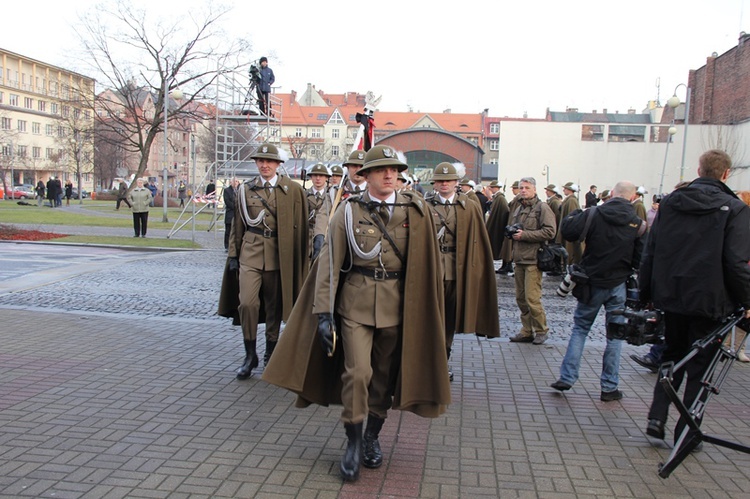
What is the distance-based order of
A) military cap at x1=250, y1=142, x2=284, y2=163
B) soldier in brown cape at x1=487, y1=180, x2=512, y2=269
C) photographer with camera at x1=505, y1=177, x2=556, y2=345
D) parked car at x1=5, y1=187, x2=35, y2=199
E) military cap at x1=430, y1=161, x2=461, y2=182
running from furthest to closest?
parked car at x1=5, y1=187, x2=35, y2=199, soldier in brown cape at x1=487, y1=180, x2=512, y2=269, photographer with camera at x1=505, y1=177, x2=556, y2=345, military cap at x1=430, y1=161, x2=461, y2=182, military cap at x1=250, y1=142, x2=284, y2=163

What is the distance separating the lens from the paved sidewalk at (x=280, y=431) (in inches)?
160

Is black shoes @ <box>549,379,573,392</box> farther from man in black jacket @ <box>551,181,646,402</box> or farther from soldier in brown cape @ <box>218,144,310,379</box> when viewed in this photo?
soldier in brown cape @ <box>218,144,310,379</box>

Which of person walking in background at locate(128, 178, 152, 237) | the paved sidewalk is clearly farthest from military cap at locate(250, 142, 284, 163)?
person walking in background at locate(128, 178, 152, 237)

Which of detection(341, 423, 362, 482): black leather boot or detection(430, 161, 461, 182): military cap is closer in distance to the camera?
detection(341, 423, 362, 482): black leather boot

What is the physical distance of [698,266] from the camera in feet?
15.1

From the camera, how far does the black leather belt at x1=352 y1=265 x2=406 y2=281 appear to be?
14.1ft

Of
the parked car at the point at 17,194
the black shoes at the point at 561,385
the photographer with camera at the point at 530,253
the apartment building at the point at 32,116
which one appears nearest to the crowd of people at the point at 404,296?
the black shoes at the point at 561,385

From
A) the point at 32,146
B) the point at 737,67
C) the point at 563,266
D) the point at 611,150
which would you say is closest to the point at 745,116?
the point at 737,67

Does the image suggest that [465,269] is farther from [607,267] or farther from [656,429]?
[656,429]

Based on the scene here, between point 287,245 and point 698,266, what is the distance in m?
3.69

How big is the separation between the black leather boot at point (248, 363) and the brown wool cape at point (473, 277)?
201 cm

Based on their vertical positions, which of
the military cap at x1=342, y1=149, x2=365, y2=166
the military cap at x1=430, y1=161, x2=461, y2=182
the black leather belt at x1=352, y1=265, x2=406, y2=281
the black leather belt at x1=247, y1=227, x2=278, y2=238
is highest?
the military cap at x1=342, y1=149, x2=365, y2=166

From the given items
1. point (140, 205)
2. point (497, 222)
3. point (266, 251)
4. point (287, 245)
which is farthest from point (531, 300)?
point (140, 205)

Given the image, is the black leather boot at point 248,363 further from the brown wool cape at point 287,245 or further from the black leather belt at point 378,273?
the black leather belt at point 378,273
